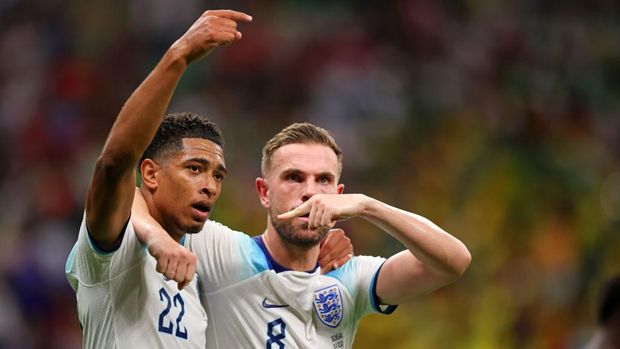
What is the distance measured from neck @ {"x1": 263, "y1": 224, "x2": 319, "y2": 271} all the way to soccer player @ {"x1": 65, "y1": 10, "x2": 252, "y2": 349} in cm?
41

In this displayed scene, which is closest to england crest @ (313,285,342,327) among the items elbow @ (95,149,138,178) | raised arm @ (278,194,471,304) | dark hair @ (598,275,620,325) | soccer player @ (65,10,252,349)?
raised arm @ (278,194,471,304)

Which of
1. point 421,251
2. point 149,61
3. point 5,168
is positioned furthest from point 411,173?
point 421,251

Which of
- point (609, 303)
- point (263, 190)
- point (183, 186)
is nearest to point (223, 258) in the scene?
point (263, 190)

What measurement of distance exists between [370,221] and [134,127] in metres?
1.43

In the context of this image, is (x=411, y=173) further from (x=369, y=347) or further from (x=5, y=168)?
(x=5, y=168)

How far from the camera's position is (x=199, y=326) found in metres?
4.22

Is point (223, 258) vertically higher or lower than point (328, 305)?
higher

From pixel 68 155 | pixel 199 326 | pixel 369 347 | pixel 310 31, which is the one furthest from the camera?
pixel 310 31

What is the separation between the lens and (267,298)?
15.2 feet

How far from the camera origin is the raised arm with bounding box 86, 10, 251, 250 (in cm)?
345

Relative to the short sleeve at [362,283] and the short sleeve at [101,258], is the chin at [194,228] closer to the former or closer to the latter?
the short sleeve at [101,258]

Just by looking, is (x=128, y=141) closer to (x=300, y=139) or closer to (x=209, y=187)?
(x=209, y=187)

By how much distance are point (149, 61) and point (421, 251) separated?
21.2 ft

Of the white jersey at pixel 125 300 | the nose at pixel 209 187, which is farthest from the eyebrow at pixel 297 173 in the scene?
the white jersey at pixel 125 300
